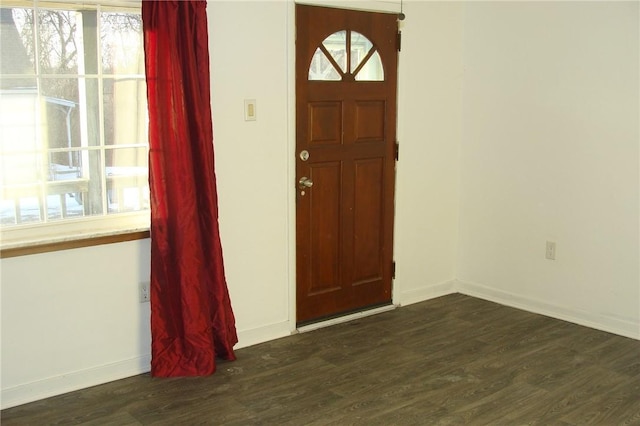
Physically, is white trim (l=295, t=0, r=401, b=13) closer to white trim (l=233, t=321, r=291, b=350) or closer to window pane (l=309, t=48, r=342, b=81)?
window pane (l=309, t=48, r=342, b=81)

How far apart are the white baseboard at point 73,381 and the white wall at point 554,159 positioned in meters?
2.59

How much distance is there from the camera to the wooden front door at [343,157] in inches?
166

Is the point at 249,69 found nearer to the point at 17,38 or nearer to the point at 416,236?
the point at 17,38

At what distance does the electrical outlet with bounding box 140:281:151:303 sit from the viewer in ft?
12.0

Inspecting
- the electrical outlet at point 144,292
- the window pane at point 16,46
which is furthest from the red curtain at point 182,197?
the window pane at point 16,46

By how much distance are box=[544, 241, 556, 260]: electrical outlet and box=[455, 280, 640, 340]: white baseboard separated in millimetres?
322

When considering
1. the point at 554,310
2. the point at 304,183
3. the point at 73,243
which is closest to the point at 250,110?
the point at 304,183

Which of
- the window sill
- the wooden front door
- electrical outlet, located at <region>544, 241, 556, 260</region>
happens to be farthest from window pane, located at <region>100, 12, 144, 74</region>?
electrical outlet, located at <region>544, 241, 556, 260</region>

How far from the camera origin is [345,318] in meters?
4.57

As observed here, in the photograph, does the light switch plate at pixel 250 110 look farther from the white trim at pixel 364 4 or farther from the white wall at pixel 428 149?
the white wall at pixel 428 149

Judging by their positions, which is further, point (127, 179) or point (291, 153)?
point (291, 153)

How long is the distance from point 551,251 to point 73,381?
3.10 m

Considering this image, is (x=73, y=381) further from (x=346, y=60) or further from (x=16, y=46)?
(x=346, y=60)

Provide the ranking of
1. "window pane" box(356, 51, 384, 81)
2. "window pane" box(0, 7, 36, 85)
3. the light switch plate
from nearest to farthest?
"window pane" box(0, 7, 36, 85) < the light switch plate < "window pane" box(356, 51, 384, 81)
